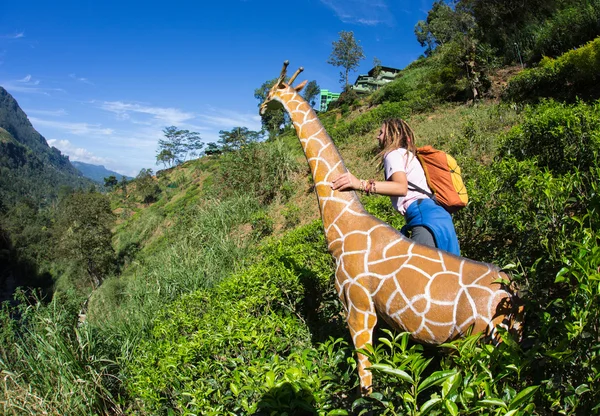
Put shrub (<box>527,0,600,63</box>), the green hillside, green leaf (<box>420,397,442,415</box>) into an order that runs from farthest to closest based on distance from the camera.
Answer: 1. shrub (<box>527,0,600,63</box>)
2. the green hillside
3. green leaf (<box>420,397,442,415</box>)

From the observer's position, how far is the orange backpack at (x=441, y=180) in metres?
2.64

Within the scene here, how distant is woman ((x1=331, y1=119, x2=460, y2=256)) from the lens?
252cm

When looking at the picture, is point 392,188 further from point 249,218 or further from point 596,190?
point 249,218

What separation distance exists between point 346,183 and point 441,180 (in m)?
0.71

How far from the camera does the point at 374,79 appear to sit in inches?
1804

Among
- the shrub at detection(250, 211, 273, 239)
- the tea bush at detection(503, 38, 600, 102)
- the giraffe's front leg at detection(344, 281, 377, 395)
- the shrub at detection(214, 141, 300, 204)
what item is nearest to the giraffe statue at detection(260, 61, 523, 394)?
the giraffe's front leg at detection(344, 281, 377, 395)

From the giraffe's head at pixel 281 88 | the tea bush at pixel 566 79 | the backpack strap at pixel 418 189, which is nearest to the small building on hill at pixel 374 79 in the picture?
the tea bush at pixel 566 79

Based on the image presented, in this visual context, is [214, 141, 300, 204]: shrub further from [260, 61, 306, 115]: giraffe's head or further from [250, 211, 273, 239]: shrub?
[260, 61, 306, 115]: giraffe's head

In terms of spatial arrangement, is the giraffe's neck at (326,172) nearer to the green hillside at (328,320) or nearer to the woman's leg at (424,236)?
the woman's leg at (424,236)

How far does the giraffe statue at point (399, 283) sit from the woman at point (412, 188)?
22cm

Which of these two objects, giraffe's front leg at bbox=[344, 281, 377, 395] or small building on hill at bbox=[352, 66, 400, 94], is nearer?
giraffe's front leg at bbox=[344, 281, 377, 395]

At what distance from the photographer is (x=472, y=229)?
4457 millimetres

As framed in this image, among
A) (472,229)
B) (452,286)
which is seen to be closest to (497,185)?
(472,229)

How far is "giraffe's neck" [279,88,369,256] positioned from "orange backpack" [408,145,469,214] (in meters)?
0.49
